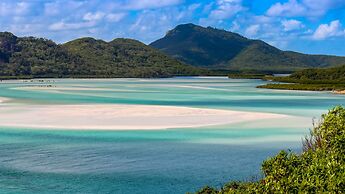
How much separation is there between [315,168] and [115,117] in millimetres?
30585

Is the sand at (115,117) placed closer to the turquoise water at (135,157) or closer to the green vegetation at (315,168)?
the turquoise water at (135,157)

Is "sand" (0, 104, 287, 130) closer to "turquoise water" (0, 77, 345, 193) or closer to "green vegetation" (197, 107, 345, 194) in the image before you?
"turquoise water" (0, 77, 345, 193)

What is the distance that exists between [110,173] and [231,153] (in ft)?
23.0

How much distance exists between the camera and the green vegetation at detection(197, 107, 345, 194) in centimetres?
1116

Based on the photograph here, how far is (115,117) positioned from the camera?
41375mm

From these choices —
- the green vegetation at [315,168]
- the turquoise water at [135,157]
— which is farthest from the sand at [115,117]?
the green vegetation at [315,168]

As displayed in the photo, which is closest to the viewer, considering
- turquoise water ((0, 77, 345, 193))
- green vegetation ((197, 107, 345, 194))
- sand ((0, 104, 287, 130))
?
green vegetation ((197, 107, 345, 194))

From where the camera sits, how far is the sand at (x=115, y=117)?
36.2 metres

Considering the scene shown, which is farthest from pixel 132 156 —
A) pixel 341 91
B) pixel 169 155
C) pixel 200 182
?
pixel 341 91

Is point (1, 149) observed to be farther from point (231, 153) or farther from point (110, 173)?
point (231, 153)

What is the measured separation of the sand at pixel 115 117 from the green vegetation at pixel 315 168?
21.8 metres

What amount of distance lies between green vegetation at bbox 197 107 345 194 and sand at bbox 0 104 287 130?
21.8 metres

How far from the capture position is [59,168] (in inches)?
869

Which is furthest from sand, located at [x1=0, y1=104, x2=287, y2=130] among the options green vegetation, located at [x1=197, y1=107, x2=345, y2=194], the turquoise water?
green vegetation, located at [x1=197, y1=107, x2=345, y2=194]
